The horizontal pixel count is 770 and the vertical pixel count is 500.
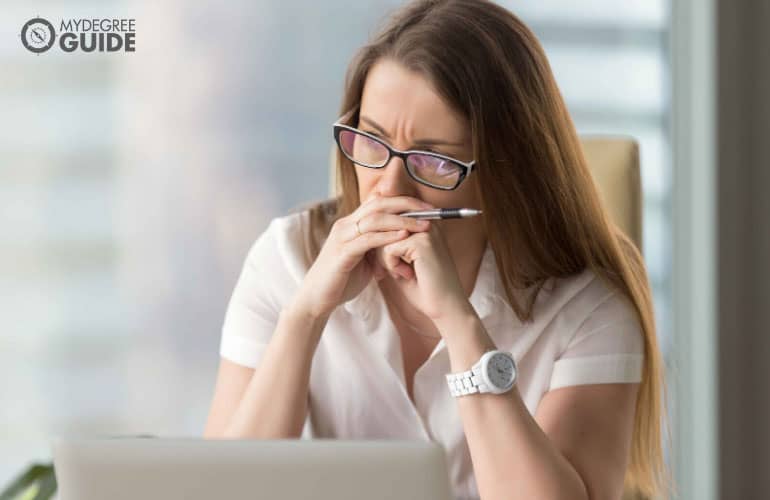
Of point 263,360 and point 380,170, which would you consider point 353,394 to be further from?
point 380,170

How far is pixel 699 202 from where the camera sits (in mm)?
2543

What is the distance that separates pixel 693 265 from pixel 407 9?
1431 millimetres

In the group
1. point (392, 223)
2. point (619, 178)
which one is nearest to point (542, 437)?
point (392, 223)

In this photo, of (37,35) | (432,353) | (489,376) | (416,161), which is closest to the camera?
(489,376)

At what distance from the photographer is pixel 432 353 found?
141cm

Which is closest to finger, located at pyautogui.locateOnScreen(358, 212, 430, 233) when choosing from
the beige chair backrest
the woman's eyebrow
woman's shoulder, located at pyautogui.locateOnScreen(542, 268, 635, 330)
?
the woman's eyebrow

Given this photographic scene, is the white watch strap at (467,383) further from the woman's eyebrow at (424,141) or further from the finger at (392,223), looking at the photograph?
the woman's eyebrow at (424,141)

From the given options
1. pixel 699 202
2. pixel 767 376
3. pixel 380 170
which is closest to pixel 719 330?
pixel 767 376

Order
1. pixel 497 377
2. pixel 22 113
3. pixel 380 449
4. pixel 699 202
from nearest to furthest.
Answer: pixel 380 449, pixel 497 377, pixel 22 113, pixel 699 202

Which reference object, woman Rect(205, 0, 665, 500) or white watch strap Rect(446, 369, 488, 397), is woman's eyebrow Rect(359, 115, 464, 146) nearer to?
woman Rect(205, 0, 665, 500)

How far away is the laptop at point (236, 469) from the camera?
65 cm

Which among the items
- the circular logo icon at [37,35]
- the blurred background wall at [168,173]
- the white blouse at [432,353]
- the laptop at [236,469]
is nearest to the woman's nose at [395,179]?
the white blouse at [432,353]

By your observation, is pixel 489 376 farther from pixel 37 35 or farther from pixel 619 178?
pixel 37 35

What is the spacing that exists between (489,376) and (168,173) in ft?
4.72
